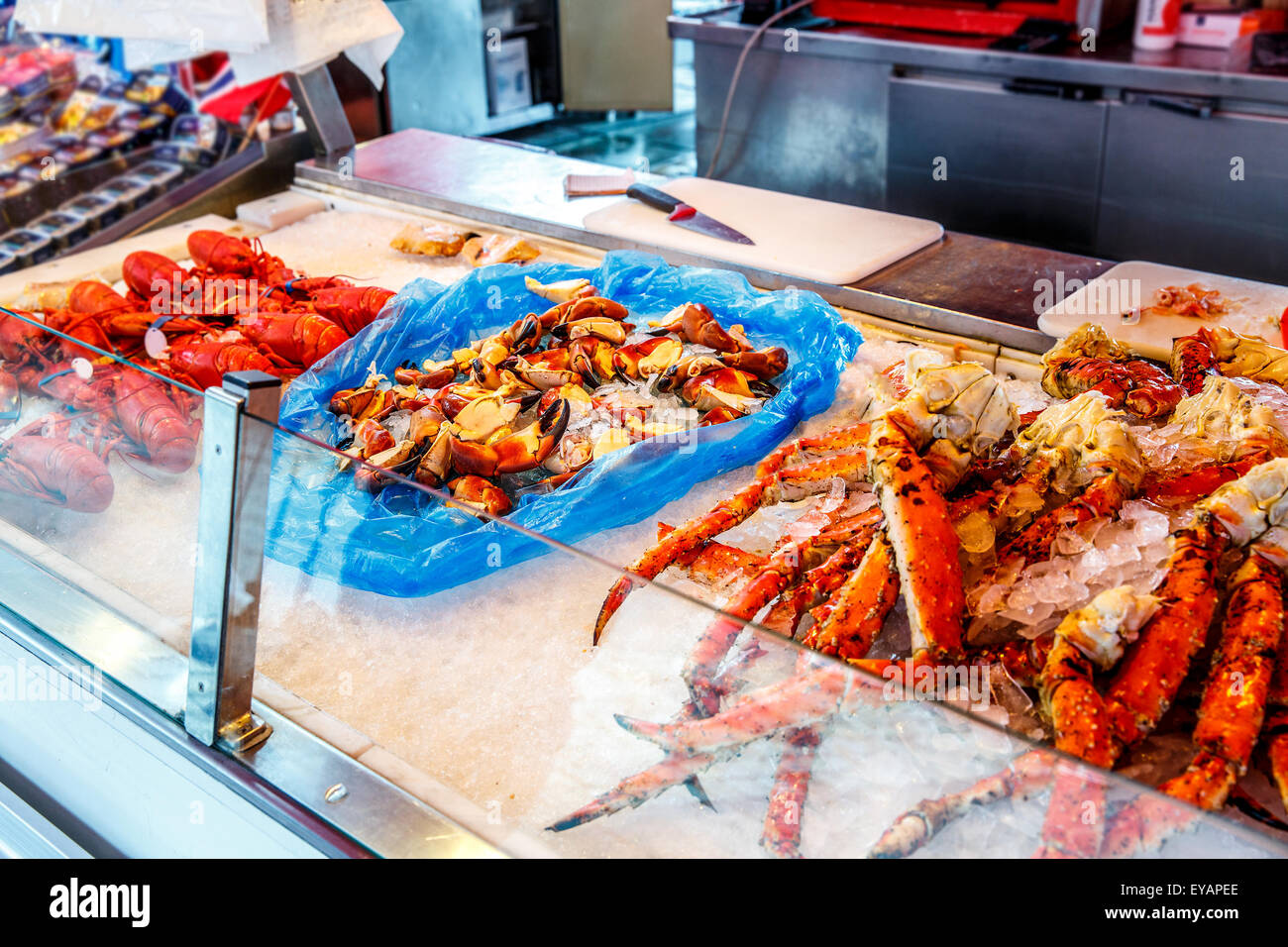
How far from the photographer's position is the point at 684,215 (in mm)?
2805

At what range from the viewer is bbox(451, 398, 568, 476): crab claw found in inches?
73.0

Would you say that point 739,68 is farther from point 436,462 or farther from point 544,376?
point 436,462

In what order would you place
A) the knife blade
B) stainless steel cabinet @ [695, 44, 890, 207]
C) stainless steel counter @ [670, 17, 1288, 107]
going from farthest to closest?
stainless steel cabinet @ [695, 44, 890, 207] < stainless steel counter @ [670, 17, 1288, 107] < the knife blade

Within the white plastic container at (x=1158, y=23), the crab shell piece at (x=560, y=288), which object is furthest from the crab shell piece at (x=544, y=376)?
the white plastic container at (x=1158, y=23)

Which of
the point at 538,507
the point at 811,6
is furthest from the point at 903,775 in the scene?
the point at 811,6

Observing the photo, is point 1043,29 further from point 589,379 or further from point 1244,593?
point 1244,593

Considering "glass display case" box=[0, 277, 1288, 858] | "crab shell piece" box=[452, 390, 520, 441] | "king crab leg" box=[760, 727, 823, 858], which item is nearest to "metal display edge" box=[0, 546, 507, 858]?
"glass display case" box=[0, 277, 1288, 858]

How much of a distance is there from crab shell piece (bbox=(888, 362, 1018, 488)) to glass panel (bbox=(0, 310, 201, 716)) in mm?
890

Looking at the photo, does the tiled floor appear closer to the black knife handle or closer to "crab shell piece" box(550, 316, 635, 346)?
the black knife handle

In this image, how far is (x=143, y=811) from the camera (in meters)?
1.39

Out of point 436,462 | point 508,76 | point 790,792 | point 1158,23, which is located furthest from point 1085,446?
point 508,76

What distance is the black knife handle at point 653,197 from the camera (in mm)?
2863

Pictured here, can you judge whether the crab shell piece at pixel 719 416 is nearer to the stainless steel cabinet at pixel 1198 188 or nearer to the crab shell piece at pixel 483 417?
the crab shell piece at pixel 483 417

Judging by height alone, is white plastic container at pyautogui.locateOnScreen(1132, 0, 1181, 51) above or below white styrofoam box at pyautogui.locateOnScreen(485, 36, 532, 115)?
above
